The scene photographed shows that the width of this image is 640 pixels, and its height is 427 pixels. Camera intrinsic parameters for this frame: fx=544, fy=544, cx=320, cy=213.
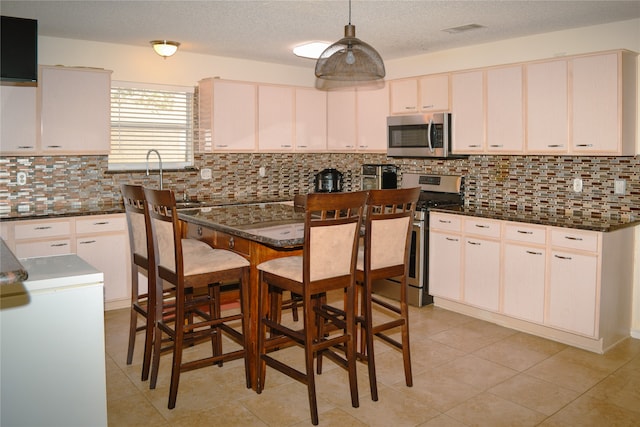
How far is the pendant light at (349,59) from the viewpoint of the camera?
10.4 ft

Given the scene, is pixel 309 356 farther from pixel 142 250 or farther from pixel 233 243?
pixel 142 250

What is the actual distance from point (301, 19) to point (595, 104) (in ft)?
7.69

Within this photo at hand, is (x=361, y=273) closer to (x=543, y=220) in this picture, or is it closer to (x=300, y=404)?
(x=300, y=404)

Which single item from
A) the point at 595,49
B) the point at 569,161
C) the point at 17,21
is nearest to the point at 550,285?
the point at 569,161

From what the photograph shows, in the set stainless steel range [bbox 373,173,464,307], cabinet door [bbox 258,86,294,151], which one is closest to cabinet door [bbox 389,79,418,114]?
stainless steel range [bbox 373,173,464,307]

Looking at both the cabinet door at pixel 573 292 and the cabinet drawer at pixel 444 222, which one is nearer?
the cabinet door at pixel 573 292

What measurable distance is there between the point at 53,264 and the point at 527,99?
152 inches

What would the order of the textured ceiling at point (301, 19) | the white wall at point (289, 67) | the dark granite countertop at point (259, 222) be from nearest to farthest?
the dark granite countertop at point (259, 222) < the textured ceiling at point (301, 19) < the white wall at point (289, 67)

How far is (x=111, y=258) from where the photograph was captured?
482cm

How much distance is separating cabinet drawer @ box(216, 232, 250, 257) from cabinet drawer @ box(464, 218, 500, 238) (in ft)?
7.33

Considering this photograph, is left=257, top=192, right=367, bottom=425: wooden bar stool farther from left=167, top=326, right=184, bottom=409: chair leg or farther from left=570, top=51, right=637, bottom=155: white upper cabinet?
left=570, top=51, right=637, bottom=155: white upper cabinet

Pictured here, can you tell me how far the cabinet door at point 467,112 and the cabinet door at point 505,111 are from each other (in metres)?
0.09

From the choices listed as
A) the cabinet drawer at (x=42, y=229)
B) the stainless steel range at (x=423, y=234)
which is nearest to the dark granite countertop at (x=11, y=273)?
the cabinet drawer at (x=42, y=229)

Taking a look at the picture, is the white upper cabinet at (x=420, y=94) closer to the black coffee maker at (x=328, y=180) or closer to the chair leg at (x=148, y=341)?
the black coffee maker at (x=328, y=180)
